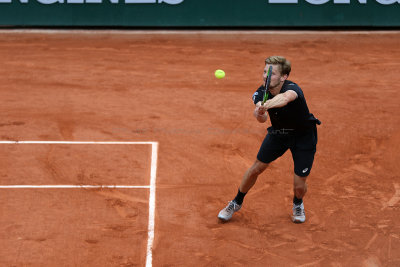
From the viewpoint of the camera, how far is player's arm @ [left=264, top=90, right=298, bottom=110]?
5660mm

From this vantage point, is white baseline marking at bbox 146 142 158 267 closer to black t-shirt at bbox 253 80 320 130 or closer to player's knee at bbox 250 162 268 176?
player's knee at bbox 250 162 268 176

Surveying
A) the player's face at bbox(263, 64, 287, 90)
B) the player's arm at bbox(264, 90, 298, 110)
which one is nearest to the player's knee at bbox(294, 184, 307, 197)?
the player's arm at bbox(264, 90, 298, 110)

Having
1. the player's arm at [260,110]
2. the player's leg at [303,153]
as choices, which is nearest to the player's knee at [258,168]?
the player's leg at [303,153]

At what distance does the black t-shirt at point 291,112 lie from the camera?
238 inches

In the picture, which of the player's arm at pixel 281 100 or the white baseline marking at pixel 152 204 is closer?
the player's arm at pixel 281 100

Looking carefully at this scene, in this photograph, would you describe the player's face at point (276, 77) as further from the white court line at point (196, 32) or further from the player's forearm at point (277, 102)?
the white court line at point (196, 32)

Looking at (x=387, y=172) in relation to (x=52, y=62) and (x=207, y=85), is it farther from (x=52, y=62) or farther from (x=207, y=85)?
(x=52, y=62)

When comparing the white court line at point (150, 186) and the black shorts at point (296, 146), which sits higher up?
the black shorts at point (296, 146)

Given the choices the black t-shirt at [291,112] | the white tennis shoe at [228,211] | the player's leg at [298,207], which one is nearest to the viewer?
the black t-shirt at [291,112]

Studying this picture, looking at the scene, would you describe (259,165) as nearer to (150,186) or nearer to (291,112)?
(291,112)

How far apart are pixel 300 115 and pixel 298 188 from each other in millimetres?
916

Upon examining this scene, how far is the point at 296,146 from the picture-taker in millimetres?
6418

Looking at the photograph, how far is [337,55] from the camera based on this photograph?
1423 cm

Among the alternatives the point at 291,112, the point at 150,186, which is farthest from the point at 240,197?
the point at 150,186
